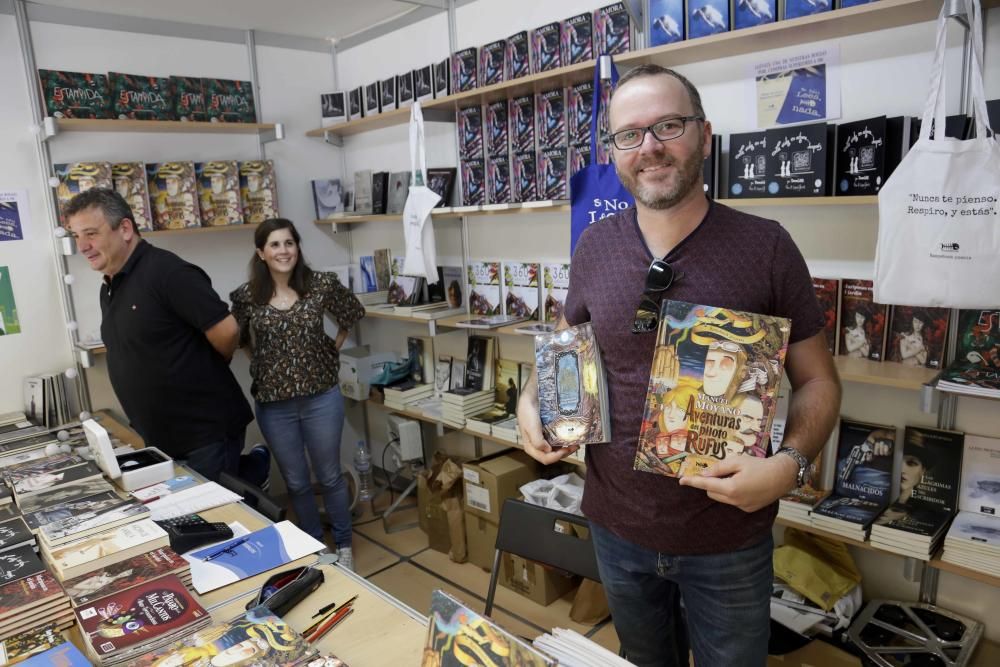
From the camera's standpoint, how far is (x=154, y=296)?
2475 millimetres

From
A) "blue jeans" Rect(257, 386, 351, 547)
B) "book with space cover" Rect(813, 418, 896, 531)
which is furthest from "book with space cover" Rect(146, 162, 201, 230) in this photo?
"book with space cover" Rect(813, 418, 896, 531)

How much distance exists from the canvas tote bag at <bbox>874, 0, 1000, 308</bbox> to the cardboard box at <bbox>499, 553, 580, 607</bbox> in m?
1.83

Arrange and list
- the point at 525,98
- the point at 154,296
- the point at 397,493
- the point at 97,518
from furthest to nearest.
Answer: the point at 397,493 → the point at 525,98 → the point at 154,296 → the point at 97,518

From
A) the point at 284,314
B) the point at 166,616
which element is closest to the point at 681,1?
the point at 284,314

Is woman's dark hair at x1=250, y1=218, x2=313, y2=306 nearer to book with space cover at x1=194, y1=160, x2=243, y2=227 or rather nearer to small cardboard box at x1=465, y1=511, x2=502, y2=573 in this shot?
book with space cover at x1=194, y1=160, x2=243, y2=227

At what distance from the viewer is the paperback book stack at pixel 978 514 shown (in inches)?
74.3

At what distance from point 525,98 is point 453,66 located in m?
0.45

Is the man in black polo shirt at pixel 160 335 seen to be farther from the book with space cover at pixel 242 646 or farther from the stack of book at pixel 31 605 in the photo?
the book with space cover at pixel 242 646

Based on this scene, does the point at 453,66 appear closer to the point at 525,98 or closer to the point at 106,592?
the point at 525,98

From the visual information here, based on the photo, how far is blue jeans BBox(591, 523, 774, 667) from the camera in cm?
131

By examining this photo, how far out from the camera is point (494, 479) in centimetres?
309

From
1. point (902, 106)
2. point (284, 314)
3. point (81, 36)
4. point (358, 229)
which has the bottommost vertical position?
point (284, 314)

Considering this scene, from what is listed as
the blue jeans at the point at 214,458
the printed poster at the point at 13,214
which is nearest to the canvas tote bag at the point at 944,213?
the blue jeans at the point at 214,458

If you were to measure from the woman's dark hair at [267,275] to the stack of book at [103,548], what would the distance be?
4.93 ft
